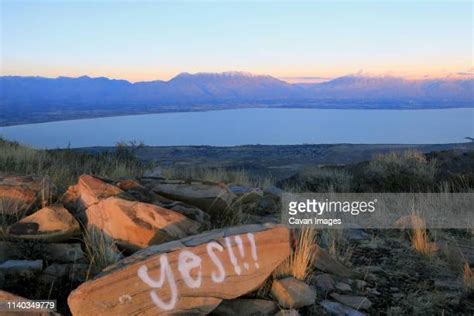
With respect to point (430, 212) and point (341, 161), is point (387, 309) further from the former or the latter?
point (341, 161)

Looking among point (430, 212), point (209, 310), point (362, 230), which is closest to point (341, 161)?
point (430, 212)

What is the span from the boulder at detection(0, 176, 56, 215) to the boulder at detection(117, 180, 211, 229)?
890 millimetres

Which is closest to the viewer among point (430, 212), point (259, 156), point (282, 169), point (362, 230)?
point (362, 230)

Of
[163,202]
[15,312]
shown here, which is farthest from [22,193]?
[15,312]

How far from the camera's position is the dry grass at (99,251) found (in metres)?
4.64

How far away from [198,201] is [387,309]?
2621mm

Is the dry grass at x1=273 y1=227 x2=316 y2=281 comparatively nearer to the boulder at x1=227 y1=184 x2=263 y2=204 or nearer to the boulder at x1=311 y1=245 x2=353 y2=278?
the boulder at x1=311 y1=245 x2=353 y2=278

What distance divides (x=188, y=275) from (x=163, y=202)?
6.66 feet

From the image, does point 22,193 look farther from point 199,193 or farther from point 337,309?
point 337,309

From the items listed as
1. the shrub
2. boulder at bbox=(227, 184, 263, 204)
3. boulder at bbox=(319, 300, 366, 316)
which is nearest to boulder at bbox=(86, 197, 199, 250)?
boulder at bbox=(319, 300, 366, 316)

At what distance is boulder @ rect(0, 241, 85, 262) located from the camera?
4.80 metres

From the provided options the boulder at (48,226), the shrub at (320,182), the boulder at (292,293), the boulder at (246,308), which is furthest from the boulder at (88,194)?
the shrub at (320,182)

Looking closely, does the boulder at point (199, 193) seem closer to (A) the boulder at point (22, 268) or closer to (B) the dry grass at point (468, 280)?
(A) the boulder at point (22, 268)

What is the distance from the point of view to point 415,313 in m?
4.51
